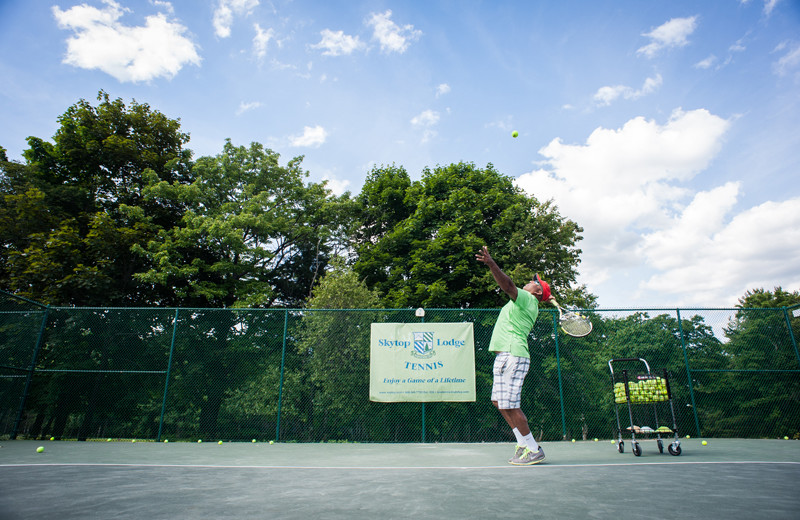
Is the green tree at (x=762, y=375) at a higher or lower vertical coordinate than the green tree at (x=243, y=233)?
lower

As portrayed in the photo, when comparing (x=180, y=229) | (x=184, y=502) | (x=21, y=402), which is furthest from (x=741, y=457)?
(x=180, y=229)

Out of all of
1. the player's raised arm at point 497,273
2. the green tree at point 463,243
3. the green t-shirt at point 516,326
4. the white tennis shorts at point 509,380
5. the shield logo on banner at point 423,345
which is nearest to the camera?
the player's raised arm at point 497,273

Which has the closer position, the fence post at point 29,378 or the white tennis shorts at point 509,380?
the white tennis shorts at point 509,380

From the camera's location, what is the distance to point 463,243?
15859 mm

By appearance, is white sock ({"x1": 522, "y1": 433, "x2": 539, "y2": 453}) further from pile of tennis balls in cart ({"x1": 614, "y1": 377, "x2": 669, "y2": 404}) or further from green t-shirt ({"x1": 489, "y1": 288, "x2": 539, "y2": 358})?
pile of tennis balls in cart ({"x1": 614, "y1": 377, "x2": 669, "y2": 404})

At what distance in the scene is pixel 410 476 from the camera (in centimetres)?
334

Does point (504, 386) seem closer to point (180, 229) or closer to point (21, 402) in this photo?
point (21, 402)

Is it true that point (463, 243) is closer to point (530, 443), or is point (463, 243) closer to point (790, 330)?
point (790, 330)

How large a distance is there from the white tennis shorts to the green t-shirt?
83 mm

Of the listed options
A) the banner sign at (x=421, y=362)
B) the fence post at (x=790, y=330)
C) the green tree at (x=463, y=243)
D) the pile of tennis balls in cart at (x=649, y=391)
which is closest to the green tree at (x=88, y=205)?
the green tree at (x=463, y=243)

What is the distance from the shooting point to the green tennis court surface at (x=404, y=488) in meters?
2.12

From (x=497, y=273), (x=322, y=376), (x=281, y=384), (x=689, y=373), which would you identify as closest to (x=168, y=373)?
(x=281, y=384)

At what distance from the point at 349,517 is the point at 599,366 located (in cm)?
787

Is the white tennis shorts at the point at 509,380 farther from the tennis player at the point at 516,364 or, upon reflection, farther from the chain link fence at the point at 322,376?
the chain link fence at the point at 322,376
